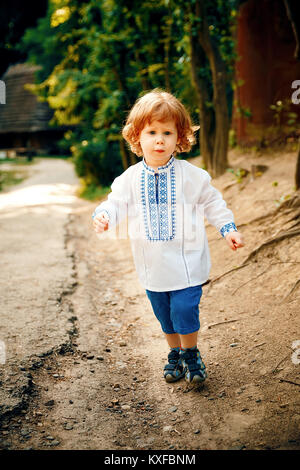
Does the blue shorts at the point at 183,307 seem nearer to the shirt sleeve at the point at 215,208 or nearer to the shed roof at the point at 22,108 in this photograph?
the shirt sleeve at the point at 215,208

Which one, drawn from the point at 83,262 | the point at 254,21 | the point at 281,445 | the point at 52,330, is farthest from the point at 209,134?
the point at 281,445

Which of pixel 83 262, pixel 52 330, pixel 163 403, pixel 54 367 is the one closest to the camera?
pixel 163 403

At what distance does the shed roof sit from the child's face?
25.2 meters

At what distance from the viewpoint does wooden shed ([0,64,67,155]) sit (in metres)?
26.4

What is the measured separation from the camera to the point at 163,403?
98.0 inches

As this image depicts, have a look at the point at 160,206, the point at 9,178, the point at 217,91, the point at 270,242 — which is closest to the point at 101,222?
the point at 160,206

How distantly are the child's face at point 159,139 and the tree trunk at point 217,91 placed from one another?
4.08 m

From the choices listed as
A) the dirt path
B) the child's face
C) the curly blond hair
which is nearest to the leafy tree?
the dirt path

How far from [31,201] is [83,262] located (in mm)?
5842

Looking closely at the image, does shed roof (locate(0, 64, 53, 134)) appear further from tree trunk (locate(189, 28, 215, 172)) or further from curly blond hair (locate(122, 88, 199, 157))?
curly blond hair (locate(122, 88, 199, 157))

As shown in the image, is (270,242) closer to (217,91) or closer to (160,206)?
(160,206)

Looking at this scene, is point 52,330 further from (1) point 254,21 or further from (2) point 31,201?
(2) point 31,201

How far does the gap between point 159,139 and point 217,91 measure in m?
4.30

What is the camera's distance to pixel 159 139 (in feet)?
7.87
